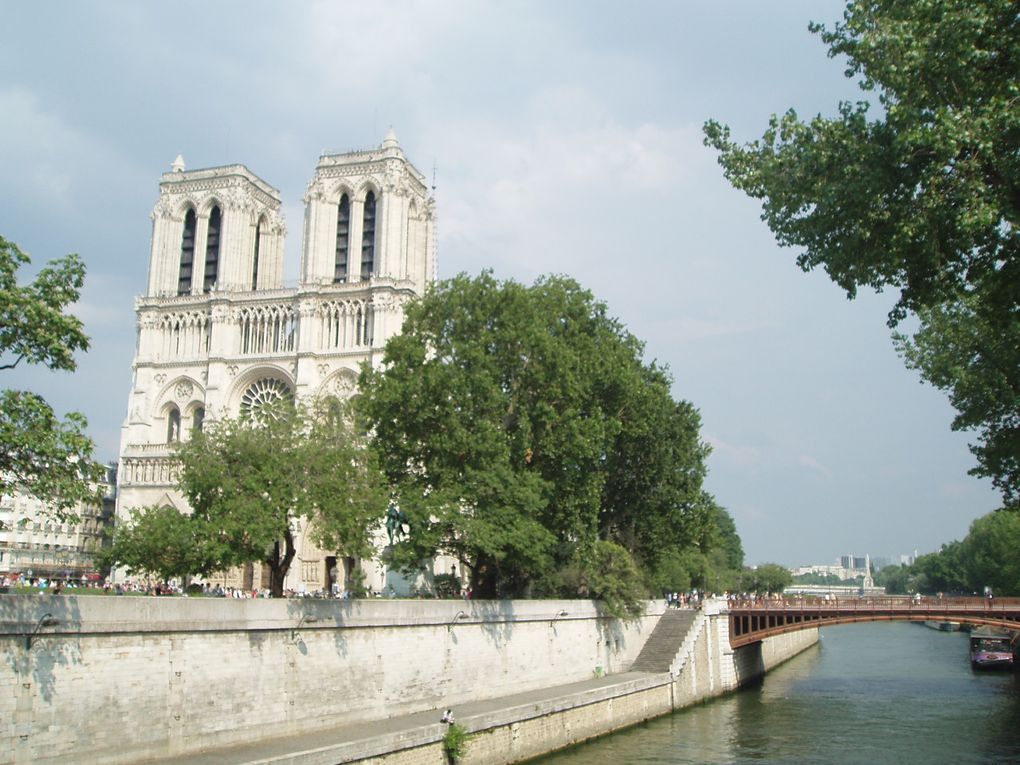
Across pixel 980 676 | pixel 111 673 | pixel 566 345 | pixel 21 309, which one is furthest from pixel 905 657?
pixel 21 309

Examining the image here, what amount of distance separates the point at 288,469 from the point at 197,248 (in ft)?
137

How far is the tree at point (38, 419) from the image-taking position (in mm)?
13258

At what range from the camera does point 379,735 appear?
19.3 meters

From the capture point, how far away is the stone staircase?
36.1 meters

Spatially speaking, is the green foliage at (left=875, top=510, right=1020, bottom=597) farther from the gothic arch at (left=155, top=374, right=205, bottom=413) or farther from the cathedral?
the gothic arch at (left=155, top=374, right=205, bottom=413)

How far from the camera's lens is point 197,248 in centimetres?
6094

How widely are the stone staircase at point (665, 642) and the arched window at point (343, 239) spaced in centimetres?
2837

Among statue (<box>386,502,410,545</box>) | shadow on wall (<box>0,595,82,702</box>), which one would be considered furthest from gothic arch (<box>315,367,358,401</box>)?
shadow on wall (<box>0,595,82,702</box>)

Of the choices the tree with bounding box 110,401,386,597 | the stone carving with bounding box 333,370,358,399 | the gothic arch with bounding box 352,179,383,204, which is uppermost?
the gothic arch with bounding box 352,179,383,204

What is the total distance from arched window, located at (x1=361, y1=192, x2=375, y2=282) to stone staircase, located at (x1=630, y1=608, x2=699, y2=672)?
90.2 feet

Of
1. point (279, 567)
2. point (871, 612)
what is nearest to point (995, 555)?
point (871, 612)

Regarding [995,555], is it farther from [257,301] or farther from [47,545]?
[47,545]

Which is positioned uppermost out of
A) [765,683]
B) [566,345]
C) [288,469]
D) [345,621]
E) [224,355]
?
[224,355]

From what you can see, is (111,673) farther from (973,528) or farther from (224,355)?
(973,528)
